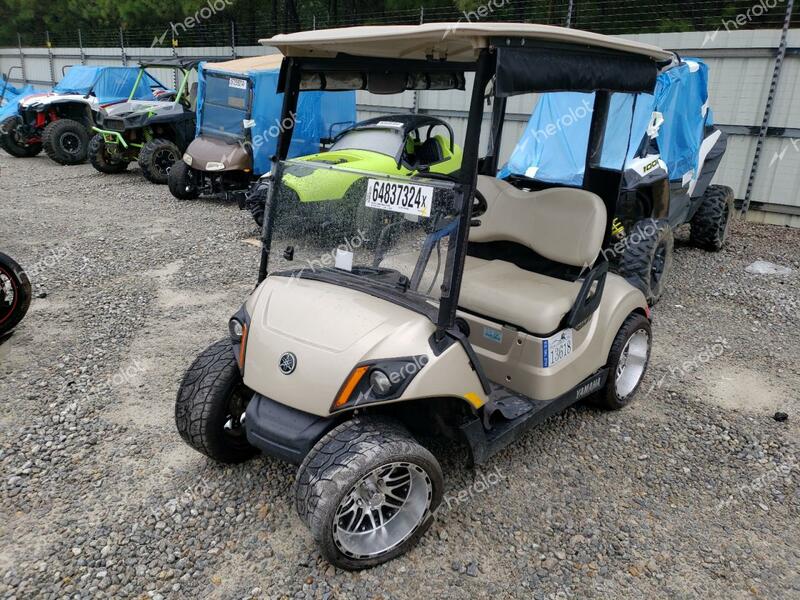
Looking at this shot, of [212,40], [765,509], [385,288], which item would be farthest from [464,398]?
[212,40]

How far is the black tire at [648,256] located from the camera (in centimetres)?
521

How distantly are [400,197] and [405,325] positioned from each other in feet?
1.79

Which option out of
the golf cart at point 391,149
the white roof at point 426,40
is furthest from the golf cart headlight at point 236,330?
the golf cart at point 391,149

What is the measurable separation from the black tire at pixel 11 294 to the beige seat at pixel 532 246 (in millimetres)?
3165

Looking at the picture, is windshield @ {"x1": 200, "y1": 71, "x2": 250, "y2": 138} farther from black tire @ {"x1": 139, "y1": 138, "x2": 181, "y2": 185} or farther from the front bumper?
the front bumper

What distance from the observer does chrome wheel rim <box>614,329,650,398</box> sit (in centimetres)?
381

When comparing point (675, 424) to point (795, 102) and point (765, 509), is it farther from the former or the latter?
point (795, 102)

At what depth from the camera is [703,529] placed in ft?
9.38

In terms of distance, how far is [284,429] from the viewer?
8.25 ft

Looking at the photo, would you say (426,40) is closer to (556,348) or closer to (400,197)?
(400,197)

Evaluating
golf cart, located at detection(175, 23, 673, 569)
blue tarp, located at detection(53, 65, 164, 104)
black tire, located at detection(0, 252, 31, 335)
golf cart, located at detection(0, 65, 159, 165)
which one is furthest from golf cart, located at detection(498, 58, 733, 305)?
blue tarp, located at detection(53, 65, 164, 104)

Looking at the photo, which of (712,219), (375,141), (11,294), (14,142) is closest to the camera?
(11,294)

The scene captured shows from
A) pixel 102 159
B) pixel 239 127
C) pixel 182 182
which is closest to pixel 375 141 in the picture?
pixel 239 127

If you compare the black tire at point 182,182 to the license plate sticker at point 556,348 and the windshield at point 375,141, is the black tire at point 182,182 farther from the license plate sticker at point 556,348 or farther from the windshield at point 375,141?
the license plate sticker at point 556,348
